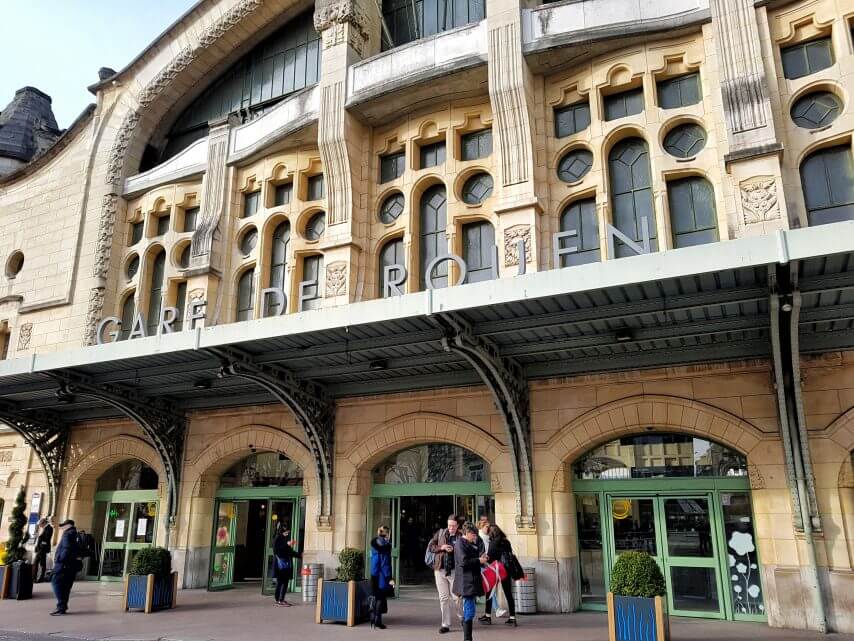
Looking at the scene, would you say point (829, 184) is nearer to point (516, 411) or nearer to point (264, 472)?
point (516, 411)

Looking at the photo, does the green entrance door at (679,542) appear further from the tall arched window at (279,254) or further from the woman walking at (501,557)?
the tall arched window at (279,254)

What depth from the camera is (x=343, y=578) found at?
39.2ft

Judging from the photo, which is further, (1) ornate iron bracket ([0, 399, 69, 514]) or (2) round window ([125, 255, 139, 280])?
(2) round window ([125, 255, 139, 280])

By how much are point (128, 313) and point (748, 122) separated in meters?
16.7

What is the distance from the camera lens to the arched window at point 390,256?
16.3m

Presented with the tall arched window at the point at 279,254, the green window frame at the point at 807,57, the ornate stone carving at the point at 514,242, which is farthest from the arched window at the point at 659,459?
the tall arched window at the point at 279,254

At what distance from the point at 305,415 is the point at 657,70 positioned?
10.2 metres

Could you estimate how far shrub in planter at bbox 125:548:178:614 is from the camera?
13.2 meters

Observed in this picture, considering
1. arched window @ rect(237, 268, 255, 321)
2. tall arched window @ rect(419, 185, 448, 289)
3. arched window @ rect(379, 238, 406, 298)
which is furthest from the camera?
arched window @ rect(237, 268, 255, 321)

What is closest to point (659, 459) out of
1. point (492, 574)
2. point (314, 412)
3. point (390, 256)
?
point (492, 574)

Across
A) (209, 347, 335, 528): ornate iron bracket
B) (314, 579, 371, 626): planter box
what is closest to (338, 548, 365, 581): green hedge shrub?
(314, 579, 371, 626): planter box

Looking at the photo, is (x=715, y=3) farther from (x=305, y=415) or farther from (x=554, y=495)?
(x=305, y=415)

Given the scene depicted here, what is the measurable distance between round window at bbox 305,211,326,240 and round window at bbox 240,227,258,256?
166cm

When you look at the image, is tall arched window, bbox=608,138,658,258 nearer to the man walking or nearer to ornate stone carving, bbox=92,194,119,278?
the man walking
